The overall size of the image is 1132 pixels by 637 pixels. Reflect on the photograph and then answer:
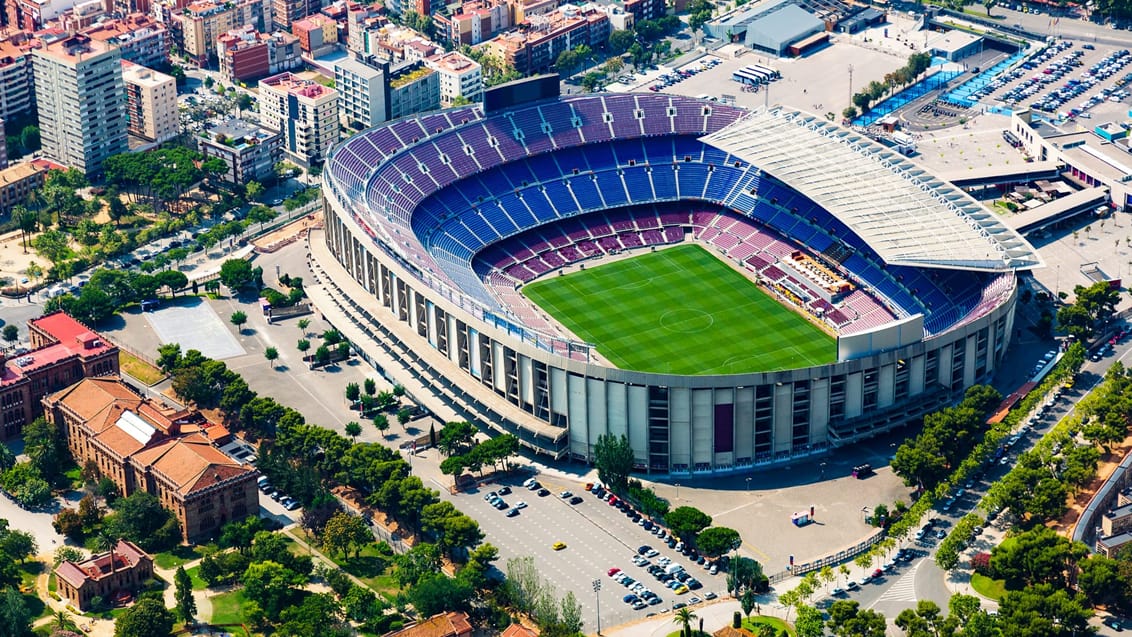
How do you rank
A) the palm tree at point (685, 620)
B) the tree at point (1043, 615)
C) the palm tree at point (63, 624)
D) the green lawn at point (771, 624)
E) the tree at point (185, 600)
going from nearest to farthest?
the tree at point (1043, 615) → the palm tree at point (685, 620) → the green lawn at point (771, 624) → the palm tree at point (63, 624) → the tree at point (185, 600)

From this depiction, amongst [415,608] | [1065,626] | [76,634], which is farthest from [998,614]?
[76,634]

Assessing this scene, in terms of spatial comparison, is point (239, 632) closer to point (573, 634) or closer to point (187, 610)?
point (187, 610)

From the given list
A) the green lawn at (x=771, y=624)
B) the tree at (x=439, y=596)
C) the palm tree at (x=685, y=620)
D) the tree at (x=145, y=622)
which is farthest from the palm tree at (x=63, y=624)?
the green lawn at (x=771, y=624)

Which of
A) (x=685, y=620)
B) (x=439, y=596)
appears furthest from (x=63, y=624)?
(x=685, y=620)

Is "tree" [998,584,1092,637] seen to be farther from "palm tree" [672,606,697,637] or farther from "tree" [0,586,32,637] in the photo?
"tree" [0,586,32,637]

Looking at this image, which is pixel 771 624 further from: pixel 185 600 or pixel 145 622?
pixel 145 622

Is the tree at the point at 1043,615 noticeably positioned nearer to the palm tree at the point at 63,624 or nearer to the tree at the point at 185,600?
the tree at the point at 185,600
